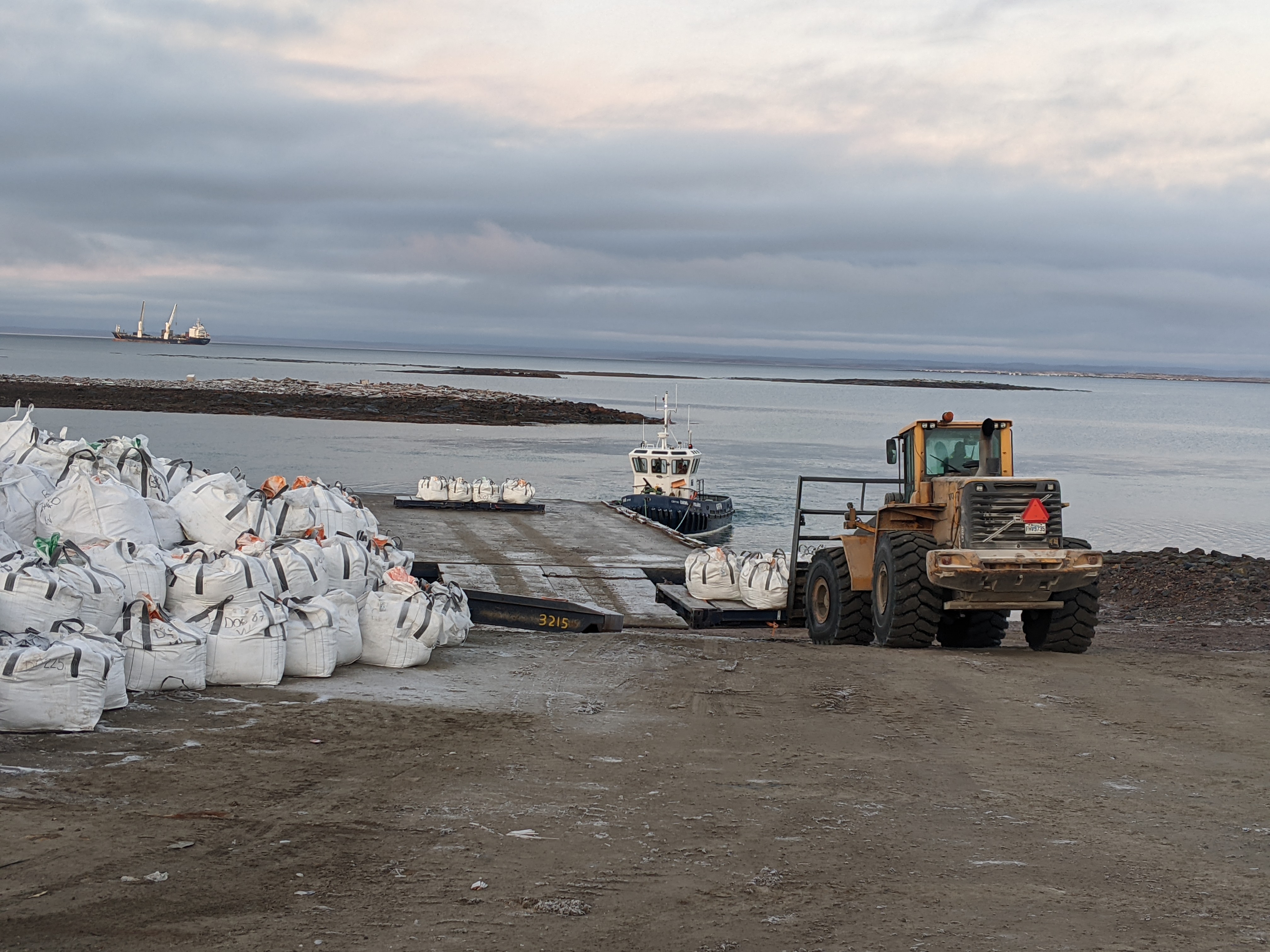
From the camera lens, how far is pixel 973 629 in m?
12.6

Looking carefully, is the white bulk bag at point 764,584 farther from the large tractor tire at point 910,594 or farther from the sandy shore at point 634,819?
the sandy shore at point 634,819

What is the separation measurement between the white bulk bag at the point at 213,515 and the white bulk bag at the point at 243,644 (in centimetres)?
219

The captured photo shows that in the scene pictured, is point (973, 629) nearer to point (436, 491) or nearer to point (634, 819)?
point (634, 819)

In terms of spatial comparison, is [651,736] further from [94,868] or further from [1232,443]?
[1232,443]

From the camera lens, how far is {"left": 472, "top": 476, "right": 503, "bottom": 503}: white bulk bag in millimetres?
28750

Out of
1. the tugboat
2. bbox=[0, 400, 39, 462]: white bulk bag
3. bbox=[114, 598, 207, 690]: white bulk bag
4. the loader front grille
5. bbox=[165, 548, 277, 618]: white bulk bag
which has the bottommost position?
the tugboat

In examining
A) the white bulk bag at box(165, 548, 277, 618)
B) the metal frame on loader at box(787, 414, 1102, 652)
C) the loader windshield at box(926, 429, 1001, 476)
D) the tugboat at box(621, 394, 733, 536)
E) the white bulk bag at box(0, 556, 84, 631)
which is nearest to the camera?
the white bulk bag at box(0, 556, 84, 631)

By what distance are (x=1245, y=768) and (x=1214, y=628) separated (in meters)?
9.76

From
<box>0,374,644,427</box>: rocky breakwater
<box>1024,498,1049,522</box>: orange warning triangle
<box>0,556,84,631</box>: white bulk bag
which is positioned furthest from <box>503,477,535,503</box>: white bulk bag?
<box>0,374,644,427</box>: rocky breakwater

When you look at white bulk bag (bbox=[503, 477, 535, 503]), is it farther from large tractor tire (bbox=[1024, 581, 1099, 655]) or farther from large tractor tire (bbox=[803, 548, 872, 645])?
large tractor tire (bbox=[1024, 581, 1099, 655])

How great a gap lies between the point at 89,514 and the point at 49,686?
3.16 metres

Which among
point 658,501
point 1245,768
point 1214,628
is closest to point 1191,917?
point 1245,768

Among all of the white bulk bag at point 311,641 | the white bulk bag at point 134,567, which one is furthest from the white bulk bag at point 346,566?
the white bulk bag at point 134,567

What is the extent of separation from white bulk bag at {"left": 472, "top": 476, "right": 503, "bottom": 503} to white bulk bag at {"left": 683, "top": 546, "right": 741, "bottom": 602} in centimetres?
1565
